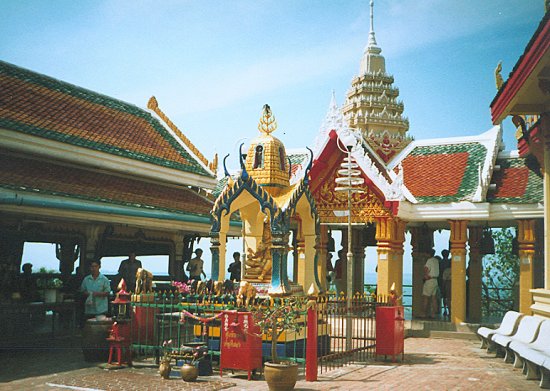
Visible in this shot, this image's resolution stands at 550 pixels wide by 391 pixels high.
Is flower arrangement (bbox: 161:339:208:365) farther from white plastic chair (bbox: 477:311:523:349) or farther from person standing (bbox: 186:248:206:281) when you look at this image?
person standing (bbox: 186:248:206:281)

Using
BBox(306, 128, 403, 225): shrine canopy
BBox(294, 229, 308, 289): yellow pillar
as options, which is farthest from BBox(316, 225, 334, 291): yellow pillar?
BBox(306, 128, 403, 225): shrine canopy

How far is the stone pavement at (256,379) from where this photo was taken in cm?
947

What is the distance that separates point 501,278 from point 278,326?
18.6 metres

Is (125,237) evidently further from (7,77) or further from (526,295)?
(526,295)

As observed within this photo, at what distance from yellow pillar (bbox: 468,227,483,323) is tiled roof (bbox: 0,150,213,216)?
8591mm

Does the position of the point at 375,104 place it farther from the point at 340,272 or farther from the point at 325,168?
the point at 325,168

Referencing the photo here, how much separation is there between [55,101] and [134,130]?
253 centimetres

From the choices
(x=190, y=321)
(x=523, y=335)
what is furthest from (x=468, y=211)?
(x=190, y=321)

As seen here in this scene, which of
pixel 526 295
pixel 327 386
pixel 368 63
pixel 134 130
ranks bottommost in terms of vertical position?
pixel 327 386

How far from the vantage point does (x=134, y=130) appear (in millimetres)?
18516

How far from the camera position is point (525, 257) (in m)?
16.5

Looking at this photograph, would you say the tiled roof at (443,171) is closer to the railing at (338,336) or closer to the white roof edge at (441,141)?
the white roof edge at (441,141)

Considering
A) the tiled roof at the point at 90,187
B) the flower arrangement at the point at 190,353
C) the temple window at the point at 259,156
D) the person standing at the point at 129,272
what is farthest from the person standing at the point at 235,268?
the flower arrangement at the point at 190,353

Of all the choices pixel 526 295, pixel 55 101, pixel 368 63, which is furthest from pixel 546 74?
pixel 368 63
